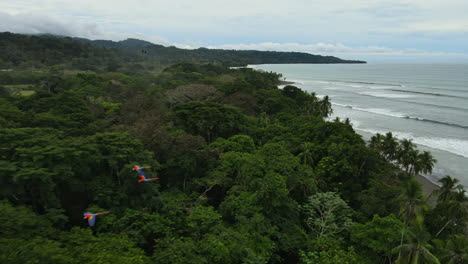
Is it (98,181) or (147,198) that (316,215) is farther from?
(98,181)

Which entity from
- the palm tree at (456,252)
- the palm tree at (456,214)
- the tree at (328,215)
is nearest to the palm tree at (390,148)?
the palm tree at (456,214)

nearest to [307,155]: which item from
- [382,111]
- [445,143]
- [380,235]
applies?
[380,235]

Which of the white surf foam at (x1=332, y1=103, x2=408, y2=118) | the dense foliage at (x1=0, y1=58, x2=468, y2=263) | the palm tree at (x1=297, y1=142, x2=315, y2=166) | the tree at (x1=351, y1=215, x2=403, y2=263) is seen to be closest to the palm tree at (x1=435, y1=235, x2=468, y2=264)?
the dense foliage at (x1=0, y1=58, x2=468, y2=263)

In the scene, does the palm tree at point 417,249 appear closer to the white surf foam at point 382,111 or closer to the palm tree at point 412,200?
the palm tree at point 412,200

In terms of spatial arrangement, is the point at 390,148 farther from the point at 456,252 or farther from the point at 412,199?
the point at 412,199

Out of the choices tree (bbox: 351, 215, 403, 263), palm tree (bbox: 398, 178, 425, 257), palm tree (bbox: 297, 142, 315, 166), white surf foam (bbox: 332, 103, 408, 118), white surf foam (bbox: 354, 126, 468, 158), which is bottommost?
white surf foam (bbox: 354, 126, 468, 158)

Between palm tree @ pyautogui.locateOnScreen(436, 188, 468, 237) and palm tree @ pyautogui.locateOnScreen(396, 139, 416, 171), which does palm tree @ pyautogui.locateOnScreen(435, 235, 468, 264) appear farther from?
palm tree @ pyautogui.locateOnScreen(396, 139, 416, 171)
